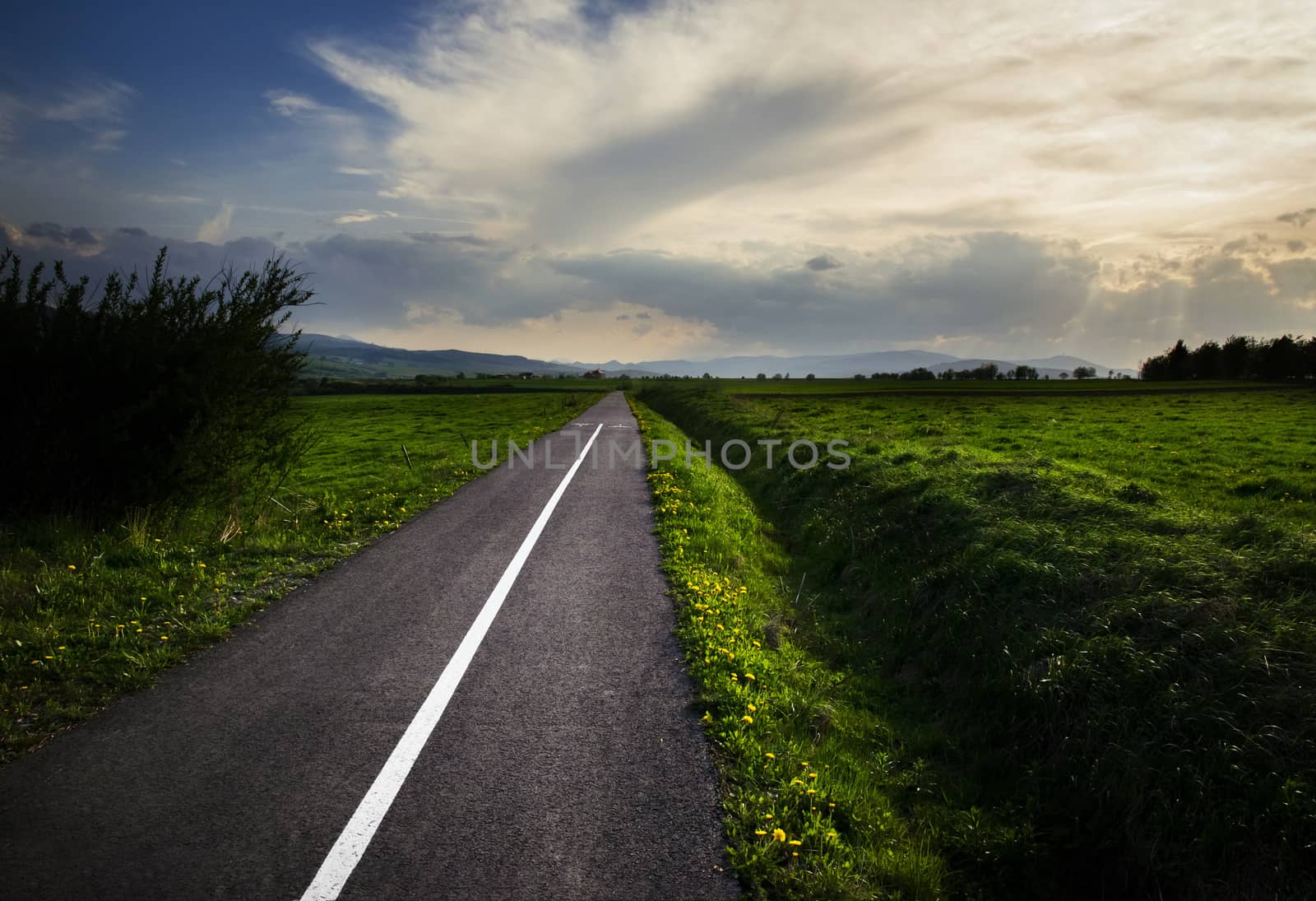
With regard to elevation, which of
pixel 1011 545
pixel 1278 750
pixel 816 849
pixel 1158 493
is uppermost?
pixel 1158 493

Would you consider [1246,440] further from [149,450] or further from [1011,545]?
[149,450]

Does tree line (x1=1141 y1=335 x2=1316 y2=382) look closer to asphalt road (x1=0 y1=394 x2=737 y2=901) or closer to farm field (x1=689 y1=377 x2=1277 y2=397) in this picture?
farm field (x1=689 y1=377 x2=1277 y2=397)

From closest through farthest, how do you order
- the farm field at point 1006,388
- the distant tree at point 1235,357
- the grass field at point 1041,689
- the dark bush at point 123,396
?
the grass field at point 1041,689
the dark bush at point 123,396
the farm field at point 1006,388
the distant tree at point 1235,357

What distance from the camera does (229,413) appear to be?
33.8 feet

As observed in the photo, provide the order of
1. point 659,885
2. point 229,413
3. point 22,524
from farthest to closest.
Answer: point 229,413, point 22,524, point 659,885

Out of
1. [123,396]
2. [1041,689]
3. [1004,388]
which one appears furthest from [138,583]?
[1004,388]

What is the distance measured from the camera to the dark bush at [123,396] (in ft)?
28.9

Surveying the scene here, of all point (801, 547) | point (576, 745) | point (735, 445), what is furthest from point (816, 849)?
point (735, 445)

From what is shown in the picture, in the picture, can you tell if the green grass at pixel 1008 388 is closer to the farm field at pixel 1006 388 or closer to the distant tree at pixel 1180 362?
the farm field at pixel 1006 388

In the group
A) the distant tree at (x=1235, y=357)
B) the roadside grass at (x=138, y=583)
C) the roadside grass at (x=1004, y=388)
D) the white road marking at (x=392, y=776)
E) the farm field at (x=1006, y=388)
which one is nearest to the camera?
the white road marking at (x=392, y=776)

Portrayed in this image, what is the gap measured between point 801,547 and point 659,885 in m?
8.89

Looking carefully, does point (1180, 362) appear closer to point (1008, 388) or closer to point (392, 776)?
point (1008, 388)

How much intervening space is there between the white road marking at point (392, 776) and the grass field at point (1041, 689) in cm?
213

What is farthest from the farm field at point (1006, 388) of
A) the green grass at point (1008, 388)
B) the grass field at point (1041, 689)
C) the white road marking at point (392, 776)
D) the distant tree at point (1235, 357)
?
the white road marking at point (392, 776)
